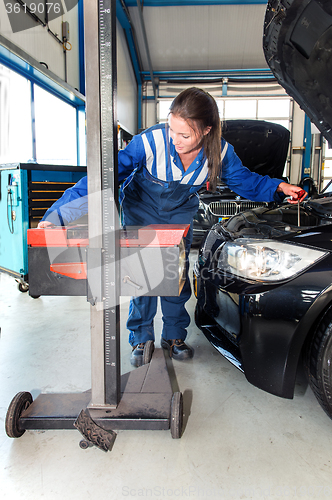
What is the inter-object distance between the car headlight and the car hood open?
655 millimetres

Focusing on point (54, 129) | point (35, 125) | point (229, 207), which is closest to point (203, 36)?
point (54, 129)

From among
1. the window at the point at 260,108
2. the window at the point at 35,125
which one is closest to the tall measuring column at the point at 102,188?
the window at the point at 35,125

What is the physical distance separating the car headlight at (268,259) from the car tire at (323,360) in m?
0.18

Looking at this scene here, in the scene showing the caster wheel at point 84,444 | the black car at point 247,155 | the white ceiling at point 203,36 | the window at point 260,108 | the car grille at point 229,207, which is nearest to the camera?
the caster wheel at point 84,444

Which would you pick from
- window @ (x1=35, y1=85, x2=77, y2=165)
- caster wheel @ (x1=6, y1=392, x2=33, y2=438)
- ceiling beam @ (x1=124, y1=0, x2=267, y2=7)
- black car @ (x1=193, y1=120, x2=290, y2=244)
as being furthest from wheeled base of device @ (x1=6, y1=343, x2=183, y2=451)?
ceiling beam @ (x1=124, y1=0, x2=267, y2=7)

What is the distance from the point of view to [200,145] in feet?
4.75

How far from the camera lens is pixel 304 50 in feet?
4.16

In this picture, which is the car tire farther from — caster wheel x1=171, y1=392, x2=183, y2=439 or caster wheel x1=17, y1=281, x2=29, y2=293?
caster wheel x1=17, y1=281, x2=29, y2=293

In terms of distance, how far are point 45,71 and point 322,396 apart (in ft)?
16.5

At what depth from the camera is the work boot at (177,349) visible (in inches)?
66.9

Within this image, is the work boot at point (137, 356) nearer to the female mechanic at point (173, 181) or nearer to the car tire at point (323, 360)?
the female mechanic at point (173, 181)

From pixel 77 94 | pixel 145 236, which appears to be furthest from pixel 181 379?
pixel 77 94

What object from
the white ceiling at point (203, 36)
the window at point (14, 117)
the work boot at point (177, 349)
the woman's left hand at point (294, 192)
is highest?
the white ceiling at point (203, 36)

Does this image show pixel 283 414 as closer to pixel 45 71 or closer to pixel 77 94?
pixel 45 71
